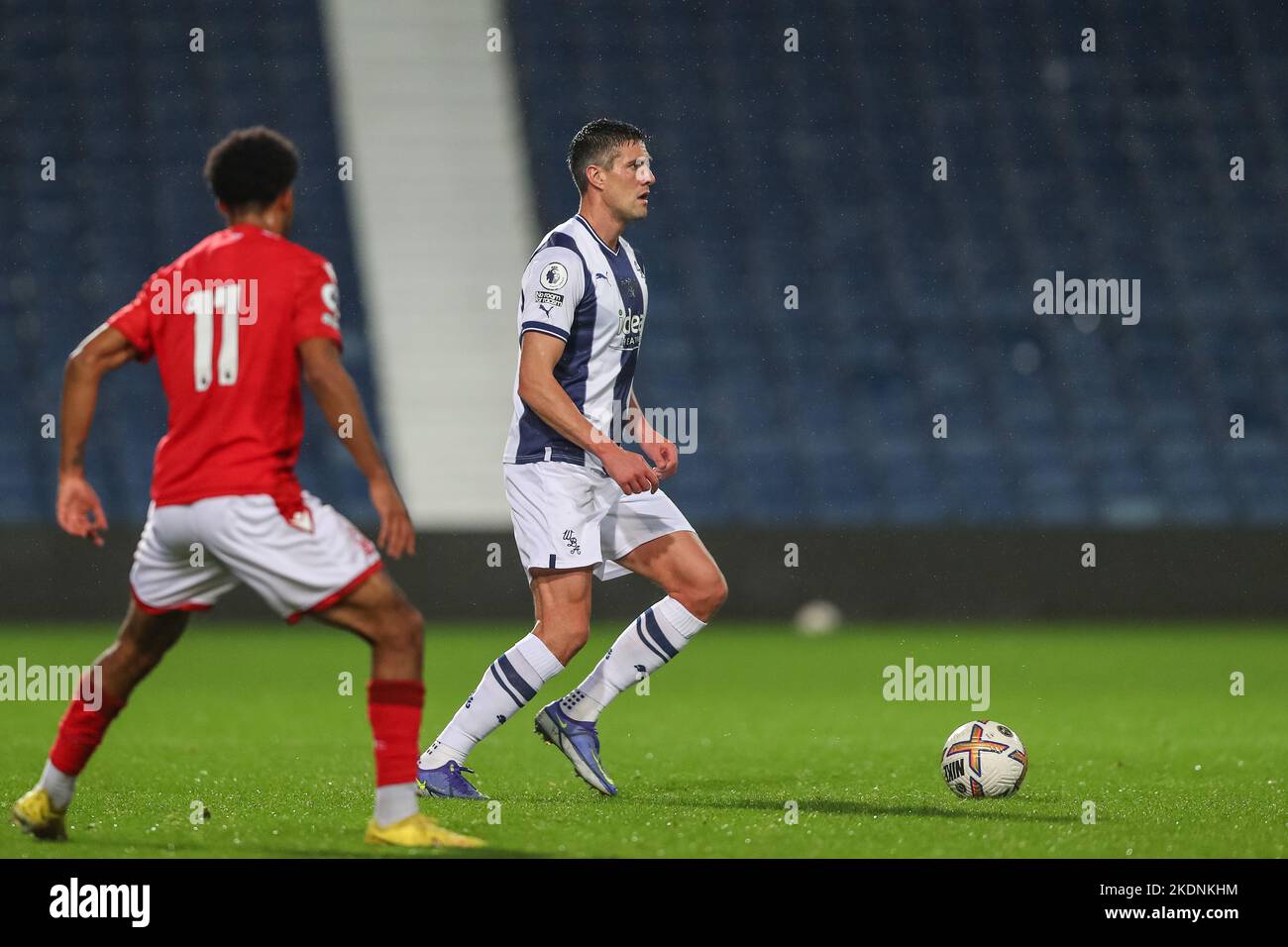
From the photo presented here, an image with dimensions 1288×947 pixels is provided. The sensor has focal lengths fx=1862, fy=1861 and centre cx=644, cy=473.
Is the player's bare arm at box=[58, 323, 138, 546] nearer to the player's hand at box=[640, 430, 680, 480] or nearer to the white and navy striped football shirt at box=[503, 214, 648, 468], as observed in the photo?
the white and navy striped football shirt at box=[503, 214, 648, 468]

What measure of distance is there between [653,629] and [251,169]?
2357mm

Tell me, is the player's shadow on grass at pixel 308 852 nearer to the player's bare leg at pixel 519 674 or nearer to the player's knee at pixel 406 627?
the player's knee at pixel 406 627

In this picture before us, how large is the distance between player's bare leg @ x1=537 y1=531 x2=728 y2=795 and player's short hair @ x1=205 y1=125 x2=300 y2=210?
83.8 inches

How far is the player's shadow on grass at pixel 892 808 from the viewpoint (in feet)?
19.3

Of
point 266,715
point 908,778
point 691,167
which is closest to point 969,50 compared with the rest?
point 691,167

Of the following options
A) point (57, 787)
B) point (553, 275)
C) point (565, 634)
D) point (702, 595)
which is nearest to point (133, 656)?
point (57, 787)

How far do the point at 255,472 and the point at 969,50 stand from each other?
691 inches

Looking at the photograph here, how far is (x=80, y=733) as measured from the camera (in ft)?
16.9

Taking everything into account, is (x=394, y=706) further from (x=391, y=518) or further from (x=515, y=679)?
(x=515, y=679)

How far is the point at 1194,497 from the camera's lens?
18188 millimetres

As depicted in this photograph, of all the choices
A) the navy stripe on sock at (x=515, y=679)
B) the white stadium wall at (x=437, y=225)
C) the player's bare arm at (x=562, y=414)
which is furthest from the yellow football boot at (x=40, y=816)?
the white stadium wall at (x=437, y=225)

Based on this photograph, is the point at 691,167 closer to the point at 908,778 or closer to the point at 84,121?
the point at 84,121

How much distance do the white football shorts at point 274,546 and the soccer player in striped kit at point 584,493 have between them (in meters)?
1.37

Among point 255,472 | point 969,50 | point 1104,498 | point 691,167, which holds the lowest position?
point 255,472
